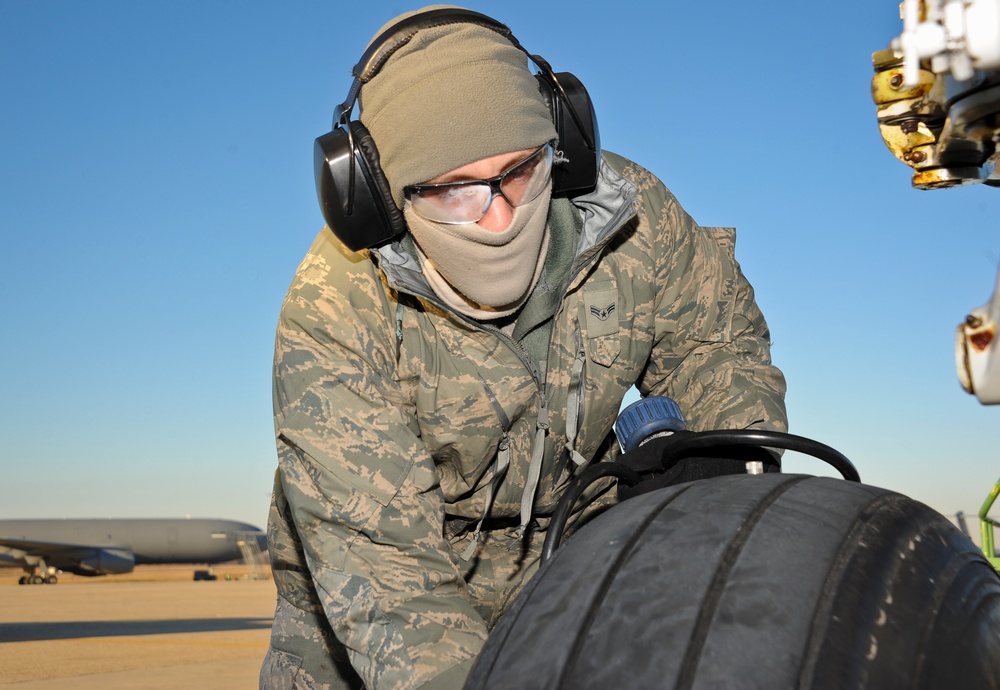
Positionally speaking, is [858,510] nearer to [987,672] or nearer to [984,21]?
[987,672]

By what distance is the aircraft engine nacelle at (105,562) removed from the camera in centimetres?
3625

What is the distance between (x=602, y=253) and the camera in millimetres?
2561

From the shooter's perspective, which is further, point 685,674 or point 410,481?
point 410,481

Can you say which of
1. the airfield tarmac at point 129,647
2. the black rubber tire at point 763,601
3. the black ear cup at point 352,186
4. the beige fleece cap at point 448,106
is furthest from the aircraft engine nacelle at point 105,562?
the black rubber tire at point 763,601

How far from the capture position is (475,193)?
2.18 metres

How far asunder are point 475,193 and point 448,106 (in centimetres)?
20

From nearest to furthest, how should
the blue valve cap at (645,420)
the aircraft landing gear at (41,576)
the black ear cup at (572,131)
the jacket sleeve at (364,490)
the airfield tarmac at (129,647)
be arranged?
the jacket sleeve at (364,490) < the blue valve cap at (645,420) < the black ear cup at (572,131) < the airfield tarmac at (129,647) < the aircraft landing gear at (41,576)

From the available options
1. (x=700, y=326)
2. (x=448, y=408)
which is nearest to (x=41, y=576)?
(x=448, y=408)

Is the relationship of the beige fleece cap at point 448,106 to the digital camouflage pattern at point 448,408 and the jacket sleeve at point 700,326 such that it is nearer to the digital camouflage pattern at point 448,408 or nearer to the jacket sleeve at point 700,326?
the digital camouflage pattern at point 448,408

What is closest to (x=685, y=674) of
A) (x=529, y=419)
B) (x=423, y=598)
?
(x=423, y=598)

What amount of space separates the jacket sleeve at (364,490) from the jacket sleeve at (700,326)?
2.51ft

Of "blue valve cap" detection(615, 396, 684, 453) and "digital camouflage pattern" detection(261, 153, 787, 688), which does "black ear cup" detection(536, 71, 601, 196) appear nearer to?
"digital camouflage pattern" detection(261, 153, 787, 688)

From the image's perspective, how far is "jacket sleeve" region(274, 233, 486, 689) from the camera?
1.91 meters

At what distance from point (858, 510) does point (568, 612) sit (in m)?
0.37
